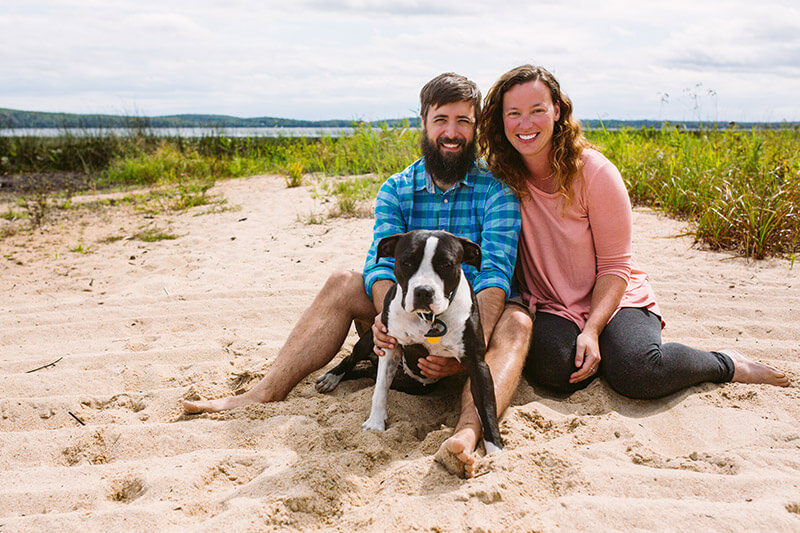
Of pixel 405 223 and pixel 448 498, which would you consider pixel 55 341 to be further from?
pixel 448 498

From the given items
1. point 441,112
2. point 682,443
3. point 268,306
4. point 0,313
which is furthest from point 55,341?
point 682,443

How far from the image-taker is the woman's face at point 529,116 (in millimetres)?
3514

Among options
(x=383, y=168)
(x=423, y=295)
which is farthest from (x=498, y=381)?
(x=383, y=168)

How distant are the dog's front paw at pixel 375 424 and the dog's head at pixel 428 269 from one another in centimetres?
64

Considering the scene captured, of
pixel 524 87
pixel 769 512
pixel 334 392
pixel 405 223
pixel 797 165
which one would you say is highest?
pixel 524 87

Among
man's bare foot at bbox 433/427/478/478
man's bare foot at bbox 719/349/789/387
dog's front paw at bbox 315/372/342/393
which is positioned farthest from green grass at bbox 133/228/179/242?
man's bare foot at bbox 719/349/789/387

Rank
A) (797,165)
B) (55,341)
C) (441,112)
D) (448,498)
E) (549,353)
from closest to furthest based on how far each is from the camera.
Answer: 1. (448,498)
2. (549,353)
3. (441,112)
4. (55,341)
5. (797,165)

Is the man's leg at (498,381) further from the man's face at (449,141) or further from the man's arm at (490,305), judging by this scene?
the man's face at (449,141)

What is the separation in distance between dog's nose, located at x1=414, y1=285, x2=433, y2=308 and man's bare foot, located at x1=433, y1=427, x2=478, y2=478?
0.61m

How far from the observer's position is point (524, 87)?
3.52 meters

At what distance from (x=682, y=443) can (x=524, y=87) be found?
211 centimetres

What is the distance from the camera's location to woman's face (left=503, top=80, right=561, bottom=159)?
3514 millimetres

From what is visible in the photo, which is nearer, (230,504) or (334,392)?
(230,504)

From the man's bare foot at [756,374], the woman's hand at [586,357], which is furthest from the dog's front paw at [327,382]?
Answer: the man's bare foot at [756,374]
